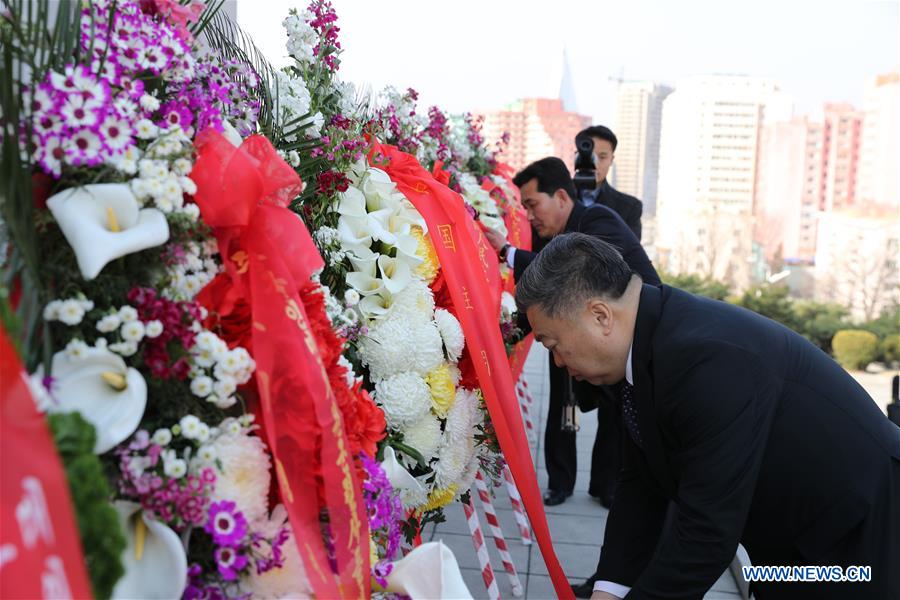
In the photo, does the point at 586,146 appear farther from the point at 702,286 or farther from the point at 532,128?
the point at 702,286

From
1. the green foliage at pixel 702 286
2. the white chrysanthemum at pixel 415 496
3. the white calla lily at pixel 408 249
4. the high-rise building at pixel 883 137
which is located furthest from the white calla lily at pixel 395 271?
the high-rise building at pixel 883 137

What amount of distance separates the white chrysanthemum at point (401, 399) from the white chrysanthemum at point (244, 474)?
782 millimetres

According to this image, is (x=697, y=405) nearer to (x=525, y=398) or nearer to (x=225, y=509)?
(x=225, y=509)

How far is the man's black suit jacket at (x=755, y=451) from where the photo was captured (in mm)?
1881

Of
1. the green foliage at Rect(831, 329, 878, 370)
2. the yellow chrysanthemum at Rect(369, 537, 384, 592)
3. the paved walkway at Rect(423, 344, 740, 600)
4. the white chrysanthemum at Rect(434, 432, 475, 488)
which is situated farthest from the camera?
the green foliage at Rect(831, 329, 878, 370)

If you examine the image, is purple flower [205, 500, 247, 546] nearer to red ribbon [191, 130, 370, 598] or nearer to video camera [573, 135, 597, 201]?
red ribbon [191, 130, 370, 598]

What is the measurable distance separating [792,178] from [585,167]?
39.4 m

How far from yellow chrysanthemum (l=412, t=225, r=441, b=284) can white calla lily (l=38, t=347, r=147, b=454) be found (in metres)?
1.28

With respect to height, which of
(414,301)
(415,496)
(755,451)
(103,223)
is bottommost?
(415,496)

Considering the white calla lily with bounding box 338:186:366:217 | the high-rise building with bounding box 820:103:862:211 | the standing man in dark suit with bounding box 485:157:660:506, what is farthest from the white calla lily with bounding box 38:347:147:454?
the high-rise building with bounding box 820:103:862:211

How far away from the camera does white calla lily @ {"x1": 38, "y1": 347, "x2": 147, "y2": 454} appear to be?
1.17 m

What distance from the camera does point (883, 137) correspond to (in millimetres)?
29031

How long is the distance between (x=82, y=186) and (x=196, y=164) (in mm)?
213

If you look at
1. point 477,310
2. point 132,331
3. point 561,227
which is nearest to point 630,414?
point 477,310
